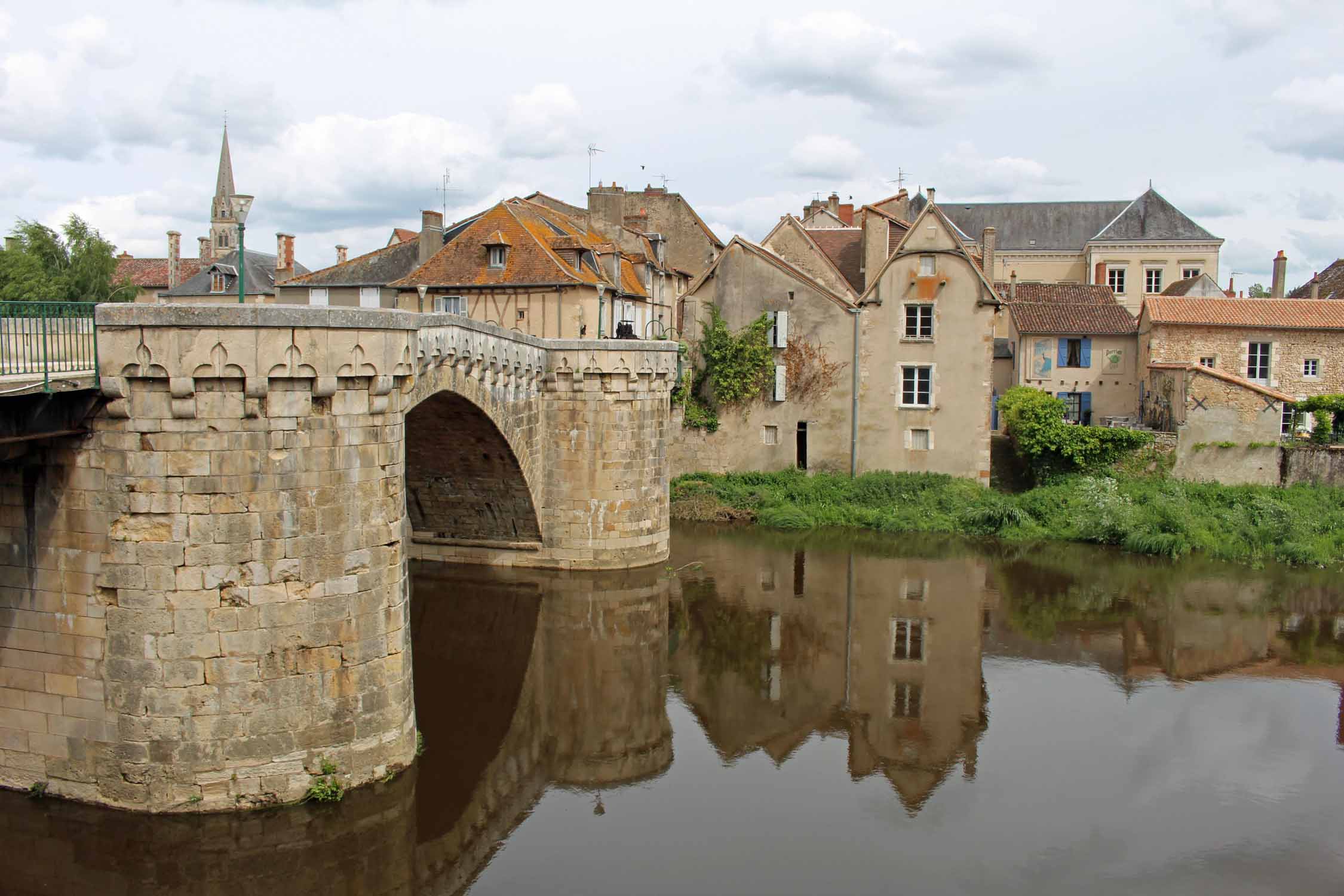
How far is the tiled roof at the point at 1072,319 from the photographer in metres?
31.5

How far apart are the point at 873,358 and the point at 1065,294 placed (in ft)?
29.6

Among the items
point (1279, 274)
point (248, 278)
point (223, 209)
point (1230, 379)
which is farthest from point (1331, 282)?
point (223, 209)

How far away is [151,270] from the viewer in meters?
48.7

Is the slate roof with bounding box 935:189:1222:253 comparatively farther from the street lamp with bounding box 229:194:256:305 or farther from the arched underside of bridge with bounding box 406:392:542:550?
the street lamp with bounding box 229:194:256:305

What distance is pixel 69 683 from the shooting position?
1009 centimetres

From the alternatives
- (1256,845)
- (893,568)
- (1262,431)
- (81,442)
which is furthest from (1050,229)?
(81,442)

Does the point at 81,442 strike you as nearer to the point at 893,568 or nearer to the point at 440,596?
the point at 440,596

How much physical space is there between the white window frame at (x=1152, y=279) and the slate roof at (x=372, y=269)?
95.5ft

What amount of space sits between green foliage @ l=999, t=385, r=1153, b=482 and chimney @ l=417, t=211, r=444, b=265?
1668cm

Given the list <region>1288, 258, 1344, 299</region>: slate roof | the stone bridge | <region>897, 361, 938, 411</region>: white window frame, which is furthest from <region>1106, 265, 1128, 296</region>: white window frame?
the stone bridge

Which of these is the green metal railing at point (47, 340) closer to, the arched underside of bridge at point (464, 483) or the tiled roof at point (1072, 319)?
the arched underside of bridge at point (464, 483)

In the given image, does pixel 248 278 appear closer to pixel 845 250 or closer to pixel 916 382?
pixel 845 250

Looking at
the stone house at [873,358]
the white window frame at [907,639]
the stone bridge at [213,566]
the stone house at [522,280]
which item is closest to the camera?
the stone bridge at [213,566]

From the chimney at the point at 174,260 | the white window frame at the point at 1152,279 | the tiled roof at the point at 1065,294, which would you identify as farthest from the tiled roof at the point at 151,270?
the white window frame at the point at 1152,279
